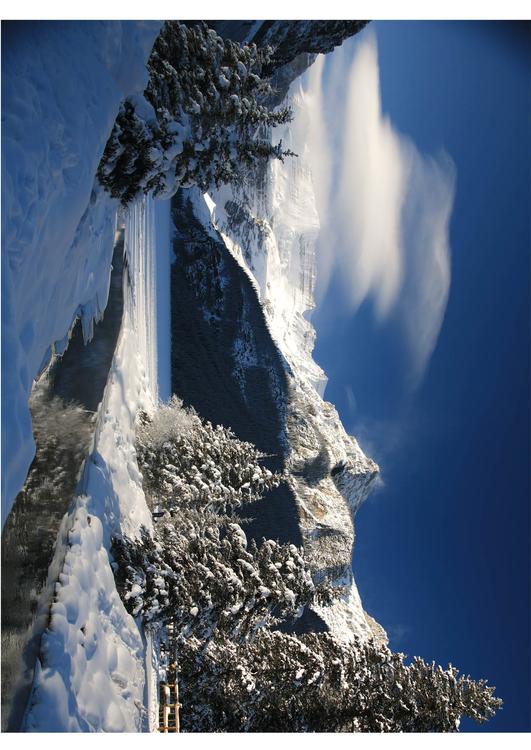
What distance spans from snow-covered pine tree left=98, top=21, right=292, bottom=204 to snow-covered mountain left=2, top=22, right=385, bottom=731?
15.8 inches

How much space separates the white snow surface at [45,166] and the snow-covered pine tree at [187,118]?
505 mm

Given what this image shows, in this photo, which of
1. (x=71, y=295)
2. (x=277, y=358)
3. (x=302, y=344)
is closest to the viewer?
(x=71, y=295)

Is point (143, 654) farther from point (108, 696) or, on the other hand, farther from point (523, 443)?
point (523, 443)

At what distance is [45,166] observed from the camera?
4.48 m

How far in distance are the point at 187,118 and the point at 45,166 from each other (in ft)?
10.6

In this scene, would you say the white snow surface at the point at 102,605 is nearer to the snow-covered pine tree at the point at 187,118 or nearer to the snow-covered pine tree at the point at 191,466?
the snow-covered pine tree at the point at 191,466

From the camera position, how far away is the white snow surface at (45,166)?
Answer: 405 centimetres

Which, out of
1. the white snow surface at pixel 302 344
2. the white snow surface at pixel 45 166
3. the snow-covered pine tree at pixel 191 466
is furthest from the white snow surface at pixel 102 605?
the white snow surface at pixel 302 344

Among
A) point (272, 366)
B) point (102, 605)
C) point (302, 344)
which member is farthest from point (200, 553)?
point (302, 344)

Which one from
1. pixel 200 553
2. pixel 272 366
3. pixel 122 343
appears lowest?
pixel 200 553

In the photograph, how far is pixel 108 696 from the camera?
5910 millimetres

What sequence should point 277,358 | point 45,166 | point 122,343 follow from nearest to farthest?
point 45,166 → point 122,343 → point 277,358

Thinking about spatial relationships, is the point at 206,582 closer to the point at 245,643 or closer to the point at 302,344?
the point at 245,643
